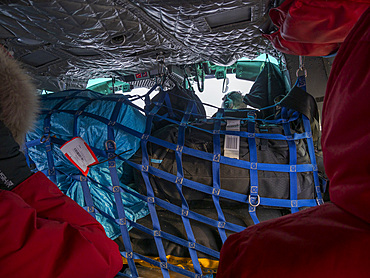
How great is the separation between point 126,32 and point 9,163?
1.25 meters

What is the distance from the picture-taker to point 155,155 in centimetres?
179

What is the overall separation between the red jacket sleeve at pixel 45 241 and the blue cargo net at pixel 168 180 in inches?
28.5

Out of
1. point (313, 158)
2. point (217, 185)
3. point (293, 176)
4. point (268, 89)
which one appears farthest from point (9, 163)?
point (268, 89)

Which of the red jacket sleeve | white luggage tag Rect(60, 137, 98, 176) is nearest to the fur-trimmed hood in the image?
the red jacket sleeve

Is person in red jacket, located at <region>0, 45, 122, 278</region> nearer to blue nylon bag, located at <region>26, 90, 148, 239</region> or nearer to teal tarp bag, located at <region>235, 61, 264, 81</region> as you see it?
blue nylon bag, located at <region>26, 90, 148, 239</region>

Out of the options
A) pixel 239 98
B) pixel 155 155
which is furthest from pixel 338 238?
pixel 239 98

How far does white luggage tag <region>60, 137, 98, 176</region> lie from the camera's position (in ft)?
5.58

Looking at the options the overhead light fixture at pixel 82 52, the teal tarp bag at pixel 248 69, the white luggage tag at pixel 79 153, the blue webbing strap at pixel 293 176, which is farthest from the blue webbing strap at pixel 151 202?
the teal tarp bag at pixel 248 69

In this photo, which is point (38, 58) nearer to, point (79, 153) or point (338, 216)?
point (79, 153)

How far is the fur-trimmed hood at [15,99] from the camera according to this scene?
3.13 ft

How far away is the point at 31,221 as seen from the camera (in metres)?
0.84

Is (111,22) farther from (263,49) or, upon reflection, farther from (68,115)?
(263,49)

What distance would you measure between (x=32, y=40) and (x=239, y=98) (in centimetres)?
224

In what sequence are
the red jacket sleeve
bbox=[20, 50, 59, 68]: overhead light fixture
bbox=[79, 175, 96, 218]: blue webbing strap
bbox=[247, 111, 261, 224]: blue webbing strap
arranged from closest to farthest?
the red jacket sleeve < bbox=[247, 111, 261, 224]: blue webbing strap < bbox=[79, 175, 96, 218]: blue webbing strap < bbox=[20, 50, 59, 68]: overhead light fixture
